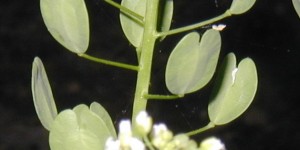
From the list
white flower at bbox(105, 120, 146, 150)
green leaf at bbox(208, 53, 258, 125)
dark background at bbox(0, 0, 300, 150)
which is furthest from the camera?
dark background at bbox(0, 0, 300, 150)

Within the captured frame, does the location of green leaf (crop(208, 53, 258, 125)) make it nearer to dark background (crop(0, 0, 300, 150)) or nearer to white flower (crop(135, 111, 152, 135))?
white flower (crop(135, 111, 152, 135))

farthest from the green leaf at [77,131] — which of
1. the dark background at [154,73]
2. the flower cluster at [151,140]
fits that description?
the dark background at [154,73]

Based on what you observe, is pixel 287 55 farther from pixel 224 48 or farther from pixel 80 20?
pixel 80 20

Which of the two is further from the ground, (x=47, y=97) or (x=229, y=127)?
(x=47, y=97)

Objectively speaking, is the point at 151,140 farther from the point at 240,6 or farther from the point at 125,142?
the point at 240,6

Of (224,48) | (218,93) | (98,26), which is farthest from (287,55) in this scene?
(218,93)

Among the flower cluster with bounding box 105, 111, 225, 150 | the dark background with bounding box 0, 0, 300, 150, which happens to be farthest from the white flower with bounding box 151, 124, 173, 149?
the dark background with bounding box 0, 0, 300, 150
